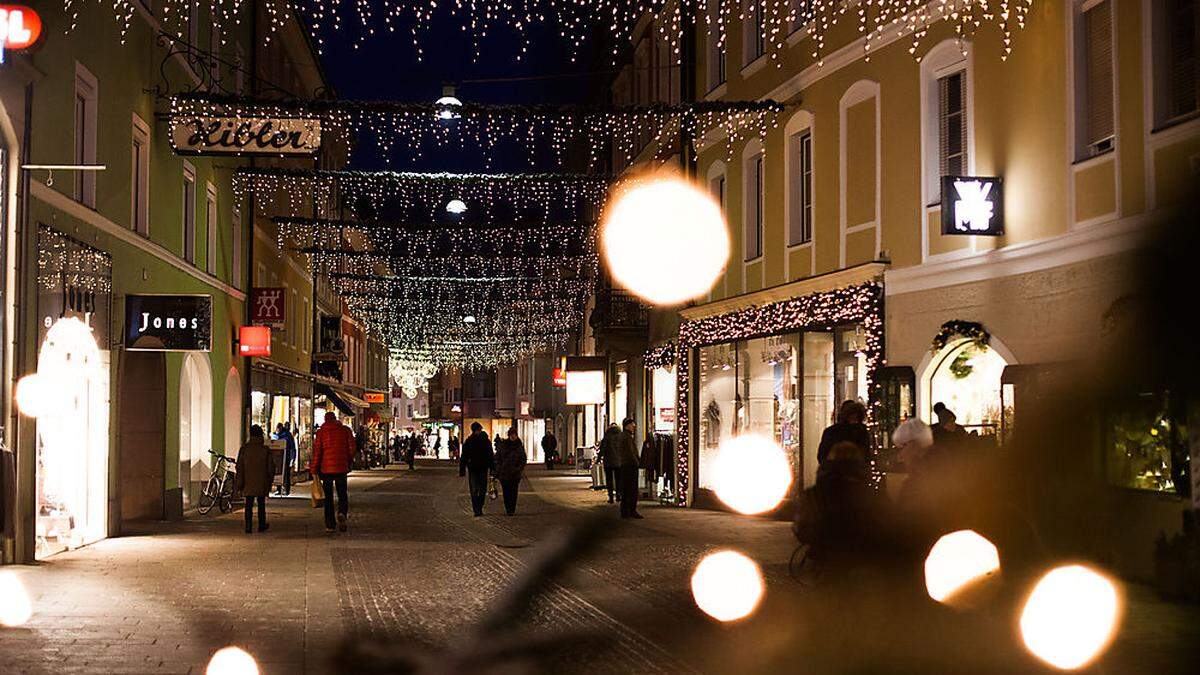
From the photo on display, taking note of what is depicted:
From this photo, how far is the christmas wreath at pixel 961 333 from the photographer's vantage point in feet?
62.2

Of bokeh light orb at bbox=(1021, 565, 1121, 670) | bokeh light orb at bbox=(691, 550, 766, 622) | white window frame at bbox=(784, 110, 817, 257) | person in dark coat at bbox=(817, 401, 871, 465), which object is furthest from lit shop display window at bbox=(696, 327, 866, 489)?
bokeh light orb at bbox=(1021, 565, 1121, 670)

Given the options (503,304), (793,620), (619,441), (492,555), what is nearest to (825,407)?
(619,441)

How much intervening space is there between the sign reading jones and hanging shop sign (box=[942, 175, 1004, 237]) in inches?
358

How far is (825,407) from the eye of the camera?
→ 2473 centimetres

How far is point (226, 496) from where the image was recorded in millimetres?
29688

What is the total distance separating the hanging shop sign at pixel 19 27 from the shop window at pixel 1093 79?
1103 centimetres

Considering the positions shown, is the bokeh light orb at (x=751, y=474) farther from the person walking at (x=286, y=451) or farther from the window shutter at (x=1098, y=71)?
the person walking at (x=286, y=451)

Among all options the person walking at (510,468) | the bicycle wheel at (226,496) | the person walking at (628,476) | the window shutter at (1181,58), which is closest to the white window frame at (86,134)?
the bicycle wheel at (226,496)

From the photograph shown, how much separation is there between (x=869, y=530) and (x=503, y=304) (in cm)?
5095

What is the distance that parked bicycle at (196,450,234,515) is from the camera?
28719mm

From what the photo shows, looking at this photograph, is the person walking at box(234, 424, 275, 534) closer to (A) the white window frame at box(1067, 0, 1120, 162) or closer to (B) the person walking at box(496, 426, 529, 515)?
(B) the person walking at box(496, 426, 529, 515)

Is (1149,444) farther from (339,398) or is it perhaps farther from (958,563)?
(339,398)

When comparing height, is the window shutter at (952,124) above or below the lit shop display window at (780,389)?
above

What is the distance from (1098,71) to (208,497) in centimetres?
1862
